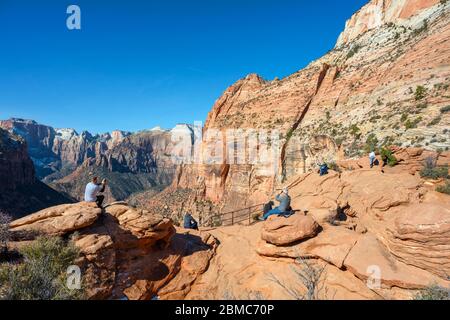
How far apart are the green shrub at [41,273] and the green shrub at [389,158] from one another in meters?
18.2

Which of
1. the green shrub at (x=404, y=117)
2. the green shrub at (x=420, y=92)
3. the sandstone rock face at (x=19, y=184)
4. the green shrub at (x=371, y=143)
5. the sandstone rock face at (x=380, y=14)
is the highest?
the sandstone rock face at (x=380, y=14)

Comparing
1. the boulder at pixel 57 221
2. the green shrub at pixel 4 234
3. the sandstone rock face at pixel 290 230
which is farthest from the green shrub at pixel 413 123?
the green shrub at pixel 4 234

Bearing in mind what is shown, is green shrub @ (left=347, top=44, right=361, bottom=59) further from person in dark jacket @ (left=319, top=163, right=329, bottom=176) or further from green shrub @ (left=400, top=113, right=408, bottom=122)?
person in dark jacket @ (left=319, top=163, right=329, bottom=176)

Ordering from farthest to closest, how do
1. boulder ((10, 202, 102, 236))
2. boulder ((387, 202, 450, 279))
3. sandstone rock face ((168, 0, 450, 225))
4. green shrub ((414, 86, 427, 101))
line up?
1. green shrub ((414, 86, 427, 101))
2. sandstone rock face ((168, 0, 450, 225))
3. boulder ((10, 202, 102, 236))
4. boulder ((387, 202, 450, 279))

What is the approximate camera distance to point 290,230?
10523 mm

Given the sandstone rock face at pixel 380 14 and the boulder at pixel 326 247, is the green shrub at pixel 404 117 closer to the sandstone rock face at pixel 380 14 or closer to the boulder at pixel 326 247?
the boulder at pixel 326 247

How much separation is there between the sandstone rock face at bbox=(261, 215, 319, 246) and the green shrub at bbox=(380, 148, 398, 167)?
937cm

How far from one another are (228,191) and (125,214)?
35.0m

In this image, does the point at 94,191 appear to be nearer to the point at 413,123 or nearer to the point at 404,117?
the point at 413,123

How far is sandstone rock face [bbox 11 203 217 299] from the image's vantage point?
8148 mm

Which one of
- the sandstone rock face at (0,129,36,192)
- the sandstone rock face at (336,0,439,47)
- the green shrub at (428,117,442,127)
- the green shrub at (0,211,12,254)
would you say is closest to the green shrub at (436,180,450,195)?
the green shrub at (428,117,442,127)

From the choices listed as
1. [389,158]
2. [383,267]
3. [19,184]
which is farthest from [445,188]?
[19,184]

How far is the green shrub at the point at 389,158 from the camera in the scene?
16.2 metres

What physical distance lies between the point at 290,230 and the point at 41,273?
866 centimetres
